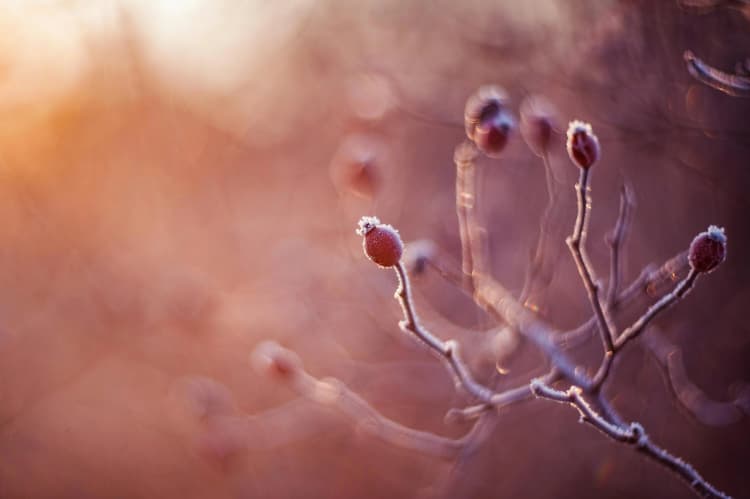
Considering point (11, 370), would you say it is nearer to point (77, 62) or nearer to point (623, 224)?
point (77, 62)

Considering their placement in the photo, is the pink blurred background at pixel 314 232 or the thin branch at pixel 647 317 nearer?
the thin branch at pixel 647 317

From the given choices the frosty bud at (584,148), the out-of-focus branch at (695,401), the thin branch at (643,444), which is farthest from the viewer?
the out-of-focus branch at (695,401)

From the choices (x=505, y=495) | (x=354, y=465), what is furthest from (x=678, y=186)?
(x=354, y=465)

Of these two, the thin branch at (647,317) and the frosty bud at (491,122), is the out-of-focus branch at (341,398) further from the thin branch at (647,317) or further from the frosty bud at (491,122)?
the frosty bud at (491,122)

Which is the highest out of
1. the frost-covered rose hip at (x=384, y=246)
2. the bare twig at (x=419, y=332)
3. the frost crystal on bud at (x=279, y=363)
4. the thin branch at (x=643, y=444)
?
the frost crystal on bud at (x=279, y=363)

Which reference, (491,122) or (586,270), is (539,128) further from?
(586,270)

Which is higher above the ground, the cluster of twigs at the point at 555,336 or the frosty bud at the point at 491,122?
the frosty bud at the point at 491,122

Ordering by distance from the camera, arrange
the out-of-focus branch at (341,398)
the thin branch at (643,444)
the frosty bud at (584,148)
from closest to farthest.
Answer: the thin branch at (643,444), the frosty bud at (584,148), the out-of-focus branch at (341,398)

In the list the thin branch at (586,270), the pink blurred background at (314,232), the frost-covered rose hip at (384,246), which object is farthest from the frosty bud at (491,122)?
the frost-covered rose hip at (384,246)
